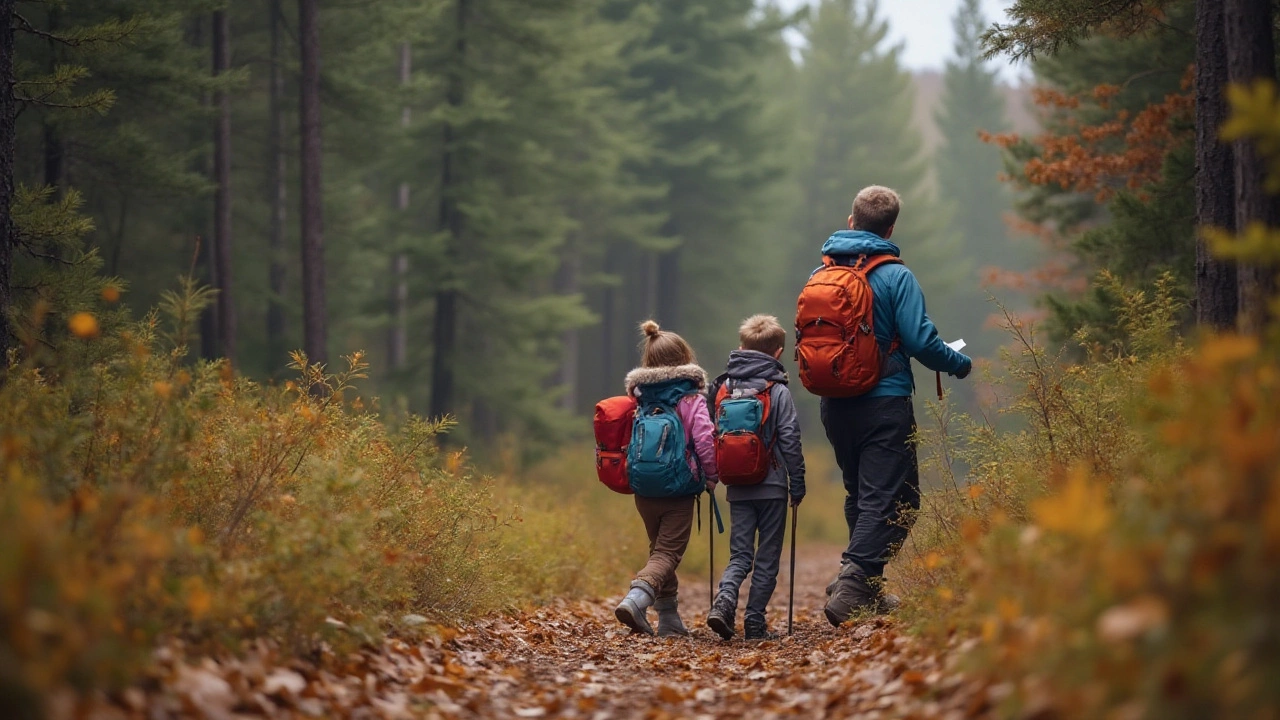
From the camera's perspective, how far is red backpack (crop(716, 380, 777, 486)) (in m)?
6.86

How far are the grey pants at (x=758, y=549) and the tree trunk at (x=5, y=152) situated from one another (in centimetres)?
471

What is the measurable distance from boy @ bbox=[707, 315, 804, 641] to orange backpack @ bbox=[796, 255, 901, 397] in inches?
16.9

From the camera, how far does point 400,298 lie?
784 inches

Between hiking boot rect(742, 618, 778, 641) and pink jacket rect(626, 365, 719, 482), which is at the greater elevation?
pink jacket rect(626, 365, 719, 482)

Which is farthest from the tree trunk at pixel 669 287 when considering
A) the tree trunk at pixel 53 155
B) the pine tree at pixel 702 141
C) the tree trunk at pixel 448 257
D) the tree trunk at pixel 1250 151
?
the tree trunk at pixel 1250 151

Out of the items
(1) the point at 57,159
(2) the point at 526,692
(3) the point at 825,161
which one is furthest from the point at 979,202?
(2) the point at 526,692

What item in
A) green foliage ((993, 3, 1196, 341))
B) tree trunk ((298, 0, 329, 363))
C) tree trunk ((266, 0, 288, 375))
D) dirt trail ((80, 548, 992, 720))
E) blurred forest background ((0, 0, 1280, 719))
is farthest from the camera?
tree trunk ((266, 0, 288, 375))

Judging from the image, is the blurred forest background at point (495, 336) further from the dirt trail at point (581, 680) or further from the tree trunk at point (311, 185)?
the dirt trail at point (581, 680)

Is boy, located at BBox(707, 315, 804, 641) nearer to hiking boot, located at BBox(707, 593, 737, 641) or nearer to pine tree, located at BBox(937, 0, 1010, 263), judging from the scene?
hiking boot, located at BBox(707, 593, 737, 641)

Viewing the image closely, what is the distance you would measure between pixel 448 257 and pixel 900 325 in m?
13.6

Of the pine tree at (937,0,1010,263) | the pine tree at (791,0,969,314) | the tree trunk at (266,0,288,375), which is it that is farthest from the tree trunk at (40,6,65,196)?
the pine tree at (937,0,1010,263)

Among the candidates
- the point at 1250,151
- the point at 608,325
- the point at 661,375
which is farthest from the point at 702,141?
the point at 1250,151

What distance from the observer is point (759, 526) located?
718cm

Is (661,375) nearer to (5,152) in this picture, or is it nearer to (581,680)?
(581,680)
